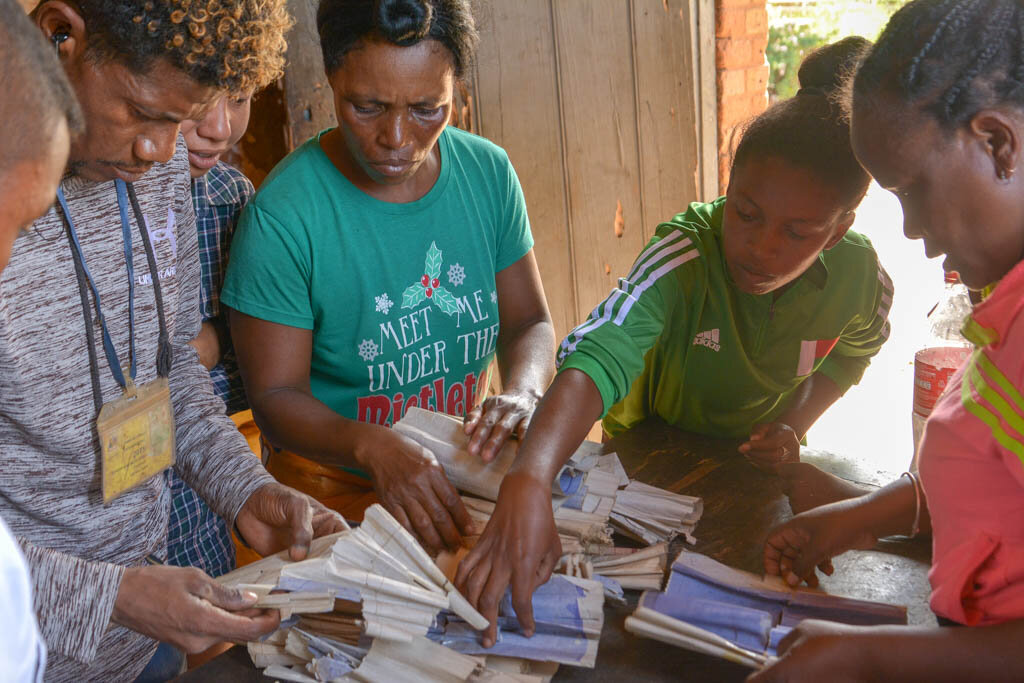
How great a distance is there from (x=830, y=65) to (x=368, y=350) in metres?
1.26

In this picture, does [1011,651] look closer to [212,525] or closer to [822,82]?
[822,82]

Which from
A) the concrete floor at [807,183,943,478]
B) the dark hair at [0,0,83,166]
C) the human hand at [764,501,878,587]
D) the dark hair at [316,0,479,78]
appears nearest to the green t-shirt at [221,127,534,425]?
the dark hair at [316,0,479,78]

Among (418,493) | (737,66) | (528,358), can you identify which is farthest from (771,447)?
(737,66)

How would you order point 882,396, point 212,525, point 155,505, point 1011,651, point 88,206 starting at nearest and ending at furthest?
point 1011,651 < point 88,206 < point 155,505 < point 212,525 < point 882,396

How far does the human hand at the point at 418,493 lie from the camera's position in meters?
1.76

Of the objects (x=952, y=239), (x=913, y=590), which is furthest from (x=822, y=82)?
(x=913, y=590)

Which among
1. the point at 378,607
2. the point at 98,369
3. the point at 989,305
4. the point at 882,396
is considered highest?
the point at 989,305

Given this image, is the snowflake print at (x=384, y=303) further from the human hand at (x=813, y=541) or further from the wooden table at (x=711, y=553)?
the human hand at (x=813, y=541)

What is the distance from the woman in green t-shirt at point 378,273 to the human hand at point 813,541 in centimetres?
59

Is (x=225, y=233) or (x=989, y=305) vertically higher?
(x=989, y=305)

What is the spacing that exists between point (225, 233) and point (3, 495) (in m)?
0.92

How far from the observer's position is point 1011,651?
1196 mm

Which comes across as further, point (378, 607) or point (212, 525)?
point (212, 525)

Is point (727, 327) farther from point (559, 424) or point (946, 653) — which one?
point (946, 653)
